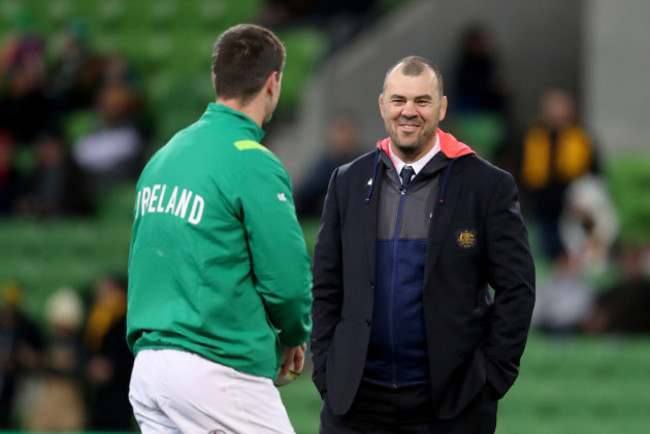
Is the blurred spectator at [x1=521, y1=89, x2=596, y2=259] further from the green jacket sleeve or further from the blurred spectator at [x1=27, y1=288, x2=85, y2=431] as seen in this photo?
the green jacket sleeve

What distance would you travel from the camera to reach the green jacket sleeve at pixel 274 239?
372cm

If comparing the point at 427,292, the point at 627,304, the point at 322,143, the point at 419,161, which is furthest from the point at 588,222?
the point at 427,292

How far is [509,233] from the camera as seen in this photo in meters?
3.95

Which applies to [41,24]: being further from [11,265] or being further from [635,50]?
[635,50]

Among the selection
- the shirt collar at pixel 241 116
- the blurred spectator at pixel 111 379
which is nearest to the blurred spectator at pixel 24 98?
the blurred spectator at pixel 111 379

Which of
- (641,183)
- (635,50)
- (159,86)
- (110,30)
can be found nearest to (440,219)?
(641,183)

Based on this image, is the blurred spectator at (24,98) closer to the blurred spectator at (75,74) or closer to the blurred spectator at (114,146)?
the blurred spectator at (75,74)

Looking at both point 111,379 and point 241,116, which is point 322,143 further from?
point 241,116

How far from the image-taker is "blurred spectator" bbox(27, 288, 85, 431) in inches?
A: 368

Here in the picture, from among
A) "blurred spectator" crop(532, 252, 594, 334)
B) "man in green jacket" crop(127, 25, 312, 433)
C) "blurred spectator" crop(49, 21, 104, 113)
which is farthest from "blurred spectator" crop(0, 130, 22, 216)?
"man in green jacket" crop(127, 25, 312, 433)

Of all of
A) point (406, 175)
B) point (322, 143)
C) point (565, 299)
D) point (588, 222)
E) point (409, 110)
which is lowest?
point (565, 299)

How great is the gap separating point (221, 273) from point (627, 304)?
5.92 metres

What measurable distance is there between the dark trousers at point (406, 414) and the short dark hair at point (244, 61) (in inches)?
39.8

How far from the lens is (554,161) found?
9617 millimetres
